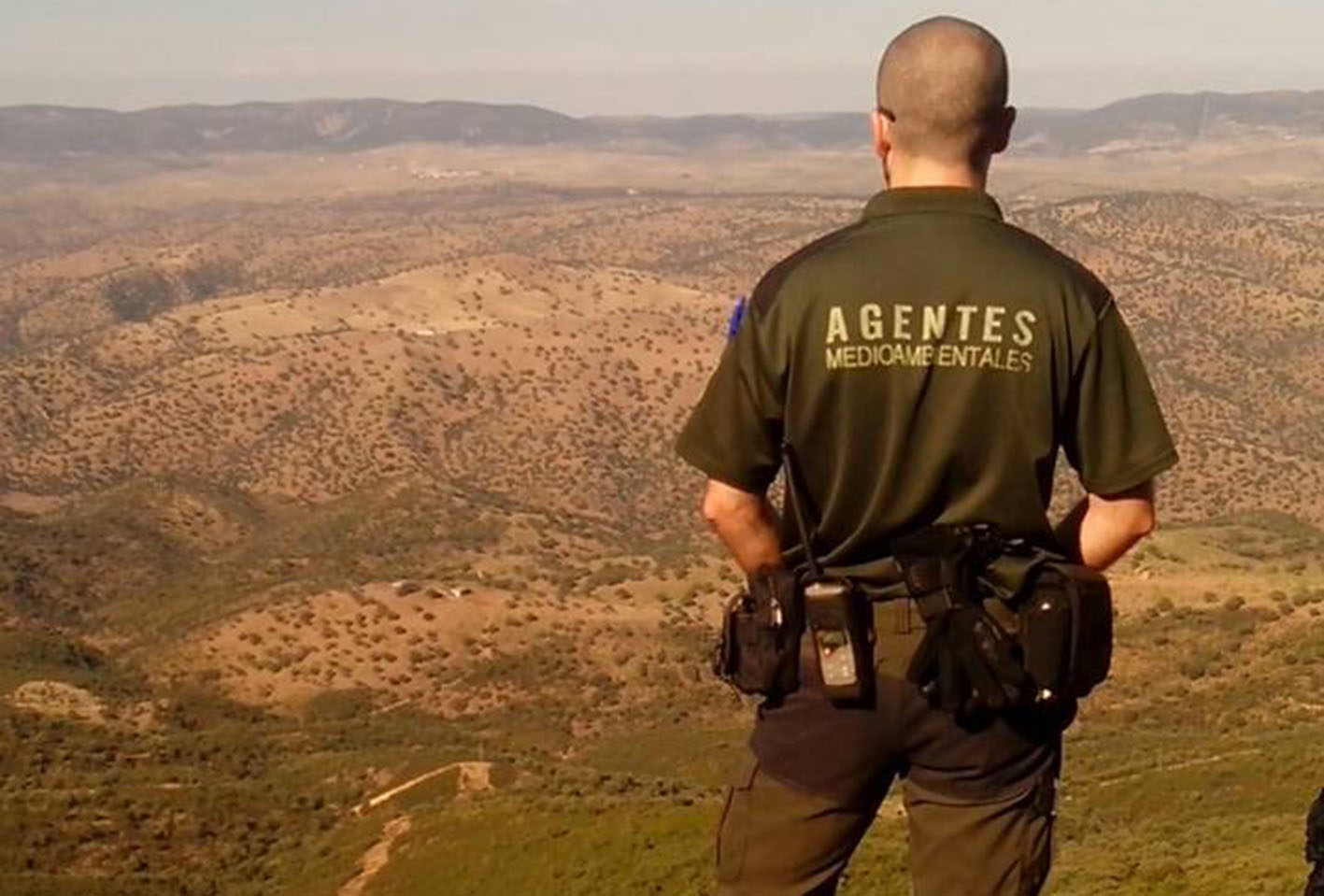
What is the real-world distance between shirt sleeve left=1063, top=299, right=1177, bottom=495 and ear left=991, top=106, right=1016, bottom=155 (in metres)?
0.54

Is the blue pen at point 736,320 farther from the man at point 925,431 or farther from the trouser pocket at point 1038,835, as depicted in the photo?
the trouser pocket at point 1038,835

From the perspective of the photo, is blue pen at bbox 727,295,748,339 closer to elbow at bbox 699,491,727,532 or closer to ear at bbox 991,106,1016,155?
elbow at bbox 699,491,727,532

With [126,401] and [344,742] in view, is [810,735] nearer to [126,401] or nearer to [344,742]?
[344,742]

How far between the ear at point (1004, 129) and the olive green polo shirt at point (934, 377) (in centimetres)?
18

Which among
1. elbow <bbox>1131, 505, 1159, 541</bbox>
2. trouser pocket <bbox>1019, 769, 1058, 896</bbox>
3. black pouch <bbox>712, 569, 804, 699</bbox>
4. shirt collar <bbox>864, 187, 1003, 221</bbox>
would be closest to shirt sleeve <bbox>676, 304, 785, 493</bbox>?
black pouch <bbox>712, 569, 804, 699</bbox>

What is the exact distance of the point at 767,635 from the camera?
4.06 meters

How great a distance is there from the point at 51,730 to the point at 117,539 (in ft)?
133

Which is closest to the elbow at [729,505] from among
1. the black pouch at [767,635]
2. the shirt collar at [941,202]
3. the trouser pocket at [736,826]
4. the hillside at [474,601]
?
the black pouch at [767,635]

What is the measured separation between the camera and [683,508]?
94.9m

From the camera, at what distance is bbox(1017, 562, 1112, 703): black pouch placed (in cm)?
389

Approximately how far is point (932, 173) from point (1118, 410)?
0.79 meters

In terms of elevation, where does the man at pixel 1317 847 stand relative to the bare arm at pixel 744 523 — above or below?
below

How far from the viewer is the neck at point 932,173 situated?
3.95m

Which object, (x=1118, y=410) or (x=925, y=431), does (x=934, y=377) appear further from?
(x=1118, y=410)
